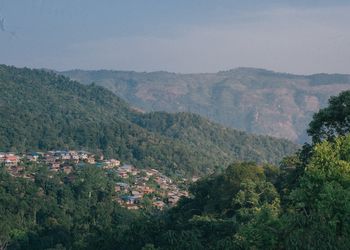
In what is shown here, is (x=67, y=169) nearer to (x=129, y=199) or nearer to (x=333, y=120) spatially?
(x=129, y=199)

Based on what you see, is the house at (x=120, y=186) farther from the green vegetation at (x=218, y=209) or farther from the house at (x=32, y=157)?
Answer: the house at (x=32, y=157)

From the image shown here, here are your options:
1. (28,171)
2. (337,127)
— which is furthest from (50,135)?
(337,127)

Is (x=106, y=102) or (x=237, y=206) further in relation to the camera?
(x=106, y=102)

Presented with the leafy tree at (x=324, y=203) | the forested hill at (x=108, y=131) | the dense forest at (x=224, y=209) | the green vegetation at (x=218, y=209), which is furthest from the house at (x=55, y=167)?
the leafy tree at (x=324, y=203)

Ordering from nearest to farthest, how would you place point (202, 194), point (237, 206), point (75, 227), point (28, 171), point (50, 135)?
1. point (237, 206)
2. point (202, 194)
3. point (75, 227)
4. point (28, 171)
5. point (50, 135)

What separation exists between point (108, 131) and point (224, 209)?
209ft

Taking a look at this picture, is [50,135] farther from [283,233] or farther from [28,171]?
[283,233]

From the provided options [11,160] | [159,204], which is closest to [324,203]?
[159,204]

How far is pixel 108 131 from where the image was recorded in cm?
9119

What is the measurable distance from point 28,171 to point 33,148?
773 inches

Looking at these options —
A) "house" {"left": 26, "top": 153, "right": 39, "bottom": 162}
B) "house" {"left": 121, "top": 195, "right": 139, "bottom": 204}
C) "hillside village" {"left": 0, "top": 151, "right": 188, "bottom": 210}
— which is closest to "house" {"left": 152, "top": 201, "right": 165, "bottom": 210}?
"hillside village" {"left": 0, "top": 151, "right": 188, "bottom": 210}

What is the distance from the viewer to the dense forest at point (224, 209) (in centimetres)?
1237

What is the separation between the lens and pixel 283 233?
12.5m

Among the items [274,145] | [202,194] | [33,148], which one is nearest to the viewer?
[202,194]
